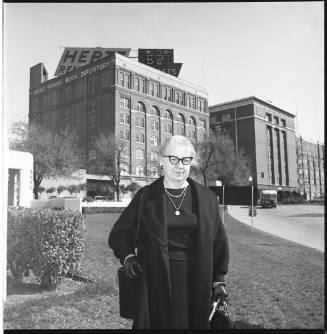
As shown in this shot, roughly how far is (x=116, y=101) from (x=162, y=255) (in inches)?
115

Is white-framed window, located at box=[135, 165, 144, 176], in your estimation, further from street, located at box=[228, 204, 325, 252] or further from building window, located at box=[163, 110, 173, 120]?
street, located at box=[228, 204, 325, 252]

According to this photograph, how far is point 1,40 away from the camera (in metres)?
4.48

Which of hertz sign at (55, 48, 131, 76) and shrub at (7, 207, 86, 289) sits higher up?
hertz sign at (55, 48, 131, 76)

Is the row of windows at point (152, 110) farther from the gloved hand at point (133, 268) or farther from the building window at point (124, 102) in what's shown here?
the gloved hand at point (133, 268)

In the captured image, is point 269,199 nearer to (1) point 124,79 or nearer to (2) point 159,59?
(2) point 159,59

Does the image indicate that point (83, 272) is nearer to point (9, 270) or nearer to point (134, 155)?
point (9, 270)

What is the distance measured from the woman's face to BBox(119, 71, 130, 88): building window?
82.2 inches

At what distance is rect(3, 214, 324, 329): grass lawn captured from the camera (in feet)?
13.6

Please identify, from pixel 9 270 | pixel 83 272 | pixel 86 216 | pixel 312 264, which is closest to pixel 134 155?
pixel 86 216

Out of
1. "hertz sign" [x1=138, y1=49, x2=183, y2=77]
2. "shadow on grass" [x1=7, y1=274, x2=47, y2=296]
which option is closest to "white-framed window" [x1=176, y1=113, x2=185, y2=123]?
"hertz sign" [x1=138, y1=49, x2=183, y2=77]

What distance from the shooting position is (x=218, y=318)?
3400 millimetres

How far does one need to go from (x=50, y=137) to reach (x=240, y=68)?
3115 mm

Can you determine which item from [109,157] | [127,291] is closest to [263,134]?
[109,157]

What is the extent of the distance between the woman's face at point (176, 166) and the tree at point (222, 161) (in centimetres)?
77
